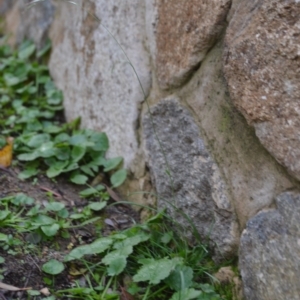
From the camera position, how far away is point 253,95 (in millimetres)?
1341

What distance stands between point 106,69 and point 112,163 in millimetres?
305

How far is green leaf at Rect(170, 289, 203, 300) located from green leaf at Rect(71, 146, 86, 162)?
65 cm

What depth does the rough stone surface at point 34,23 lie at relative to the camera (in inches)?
102

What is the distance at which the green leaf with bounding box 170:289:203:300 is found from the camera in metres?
1.40

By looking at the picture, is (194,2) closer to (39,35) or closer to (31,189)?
(31,189)

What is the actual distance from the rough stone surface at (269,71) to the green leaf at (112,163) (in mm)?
594

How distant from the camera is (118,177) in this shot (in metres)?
1.88

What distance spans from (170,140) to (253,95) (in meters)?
0.37

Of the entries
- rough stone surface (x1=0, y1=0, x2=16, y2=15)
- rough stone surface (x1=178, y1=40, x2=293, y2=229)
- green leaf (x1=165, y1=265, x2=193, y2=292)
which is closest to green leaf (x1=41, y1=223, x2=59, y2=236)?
green leaf (x1=165, y1=265, x2=193, y2=292)

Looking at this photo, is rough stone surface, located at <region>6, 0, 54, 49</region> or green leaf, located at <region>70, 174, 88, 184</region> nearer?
green leaf, located at <region>70, 174, 88, 184</region>

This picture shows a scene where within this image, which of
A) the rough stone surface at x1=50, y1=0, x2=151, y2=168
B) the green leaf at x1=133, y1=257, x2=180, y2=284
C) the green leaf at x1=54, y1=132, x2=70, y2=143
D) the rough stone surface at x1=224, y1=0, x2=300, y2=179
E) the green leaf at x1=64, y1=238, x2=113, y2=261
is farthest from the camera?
the green leaf at x1=54, y1=132, x2=70, y2=143

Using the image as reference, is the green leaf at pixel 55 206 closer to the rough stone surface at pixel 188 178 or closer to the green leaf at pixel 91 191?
the green leaf at pixel 91 191

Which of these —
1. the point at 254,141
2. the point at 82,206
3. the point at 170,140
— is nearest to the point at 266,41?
the point at 254,141

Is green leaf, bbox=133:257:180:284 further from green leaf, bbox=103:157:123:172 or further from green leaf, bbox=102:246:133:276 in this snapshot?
green leaf, bbox=103:157:123:172
